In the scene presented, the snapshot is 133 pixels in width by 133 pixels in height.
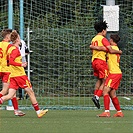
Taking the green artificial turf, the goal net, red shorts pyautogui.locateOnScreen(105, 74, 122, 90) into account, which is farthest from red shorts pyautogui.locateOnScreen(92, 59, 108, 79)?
the goal net

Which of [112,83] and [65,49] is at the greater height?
[65,49]

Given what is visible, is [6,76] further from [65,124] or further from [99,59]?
[65,124]

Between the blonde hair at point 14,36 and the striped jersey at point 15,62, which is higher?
the blonde hair at point 14,36

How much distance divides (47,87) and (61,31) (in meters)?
1.73

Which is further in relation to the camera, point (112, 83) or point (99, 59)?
point (99, 59)

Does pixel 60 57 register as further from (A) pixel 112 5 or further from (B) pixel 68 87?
(A) pixel 112 5

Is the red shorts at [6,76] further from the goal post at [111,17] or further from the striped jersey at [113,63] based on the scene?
the goal post at [111,17]

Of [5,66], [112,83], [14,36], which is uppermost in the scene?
[14,36]

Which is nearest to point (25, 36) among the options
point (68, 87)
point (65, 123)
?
point (68, 87)

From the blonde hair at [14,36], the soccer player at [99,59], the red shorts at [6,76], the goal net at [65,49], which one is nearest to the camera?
the blonde hair at [14,36]

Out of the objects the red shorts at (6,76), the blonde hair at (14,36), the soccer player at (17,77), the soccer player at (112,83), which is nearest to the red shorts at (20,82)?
the soccer player at (17,77)

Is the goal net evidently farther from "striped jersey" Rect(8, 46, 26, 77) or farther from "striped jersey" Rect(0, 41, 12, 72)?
"striped jersey" Rect(8, 46, 26, 77)

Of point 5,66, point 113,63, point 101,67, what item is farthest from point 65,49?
point 113,63

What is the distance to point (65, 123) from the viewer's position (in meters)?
11.4
